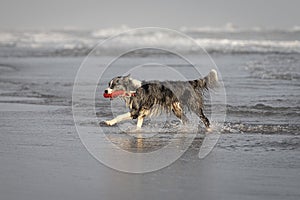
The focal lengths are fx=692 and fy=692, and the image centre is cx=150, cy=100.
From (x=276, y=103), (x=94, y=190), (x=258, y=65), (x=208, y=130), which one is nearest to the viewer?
(x=94, y=190)

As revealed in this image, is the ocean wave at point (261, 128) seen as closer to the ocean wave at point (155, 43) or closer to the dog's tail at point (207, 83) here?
the dog's tail at point (207, 83)

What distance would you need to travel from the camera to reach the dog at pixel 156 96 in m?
10.9

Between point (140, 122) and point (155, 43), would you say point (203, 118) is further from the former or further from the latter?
point (155, 43)

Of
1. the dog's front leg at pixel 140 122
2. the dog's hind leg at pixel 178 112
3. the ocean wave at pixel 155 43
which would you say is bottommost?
the dog's front leg at pixel 140 122

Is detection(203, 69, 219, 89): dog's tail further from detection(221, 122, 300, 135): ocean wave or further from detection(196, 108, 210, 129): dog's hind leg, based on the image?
detection(221, 122, 300, 135): ocean wave

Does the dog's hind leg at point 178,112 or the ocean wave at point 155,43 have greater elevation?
the ocean wave at point 155,43

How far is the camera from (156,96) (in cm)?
1091

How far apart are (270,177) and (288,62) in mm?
15283

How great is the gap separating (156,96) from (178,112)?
0.45m

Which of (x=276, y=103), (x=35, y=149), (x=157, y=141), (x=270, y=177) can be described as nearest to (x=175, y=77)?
(x=276, y=103)

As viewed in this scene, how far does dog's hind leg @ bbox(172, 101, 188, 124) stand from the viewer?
11.0m

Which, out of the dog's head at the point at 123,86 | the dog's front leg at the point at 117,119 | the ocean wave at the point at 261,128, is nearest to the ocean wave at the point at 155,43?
the ocean wave at the point at 261,128

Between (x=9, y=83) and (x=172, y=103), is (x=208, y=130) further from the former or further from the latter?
(x=9, y=83)

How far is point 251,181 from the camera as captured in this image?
7.01 metres
